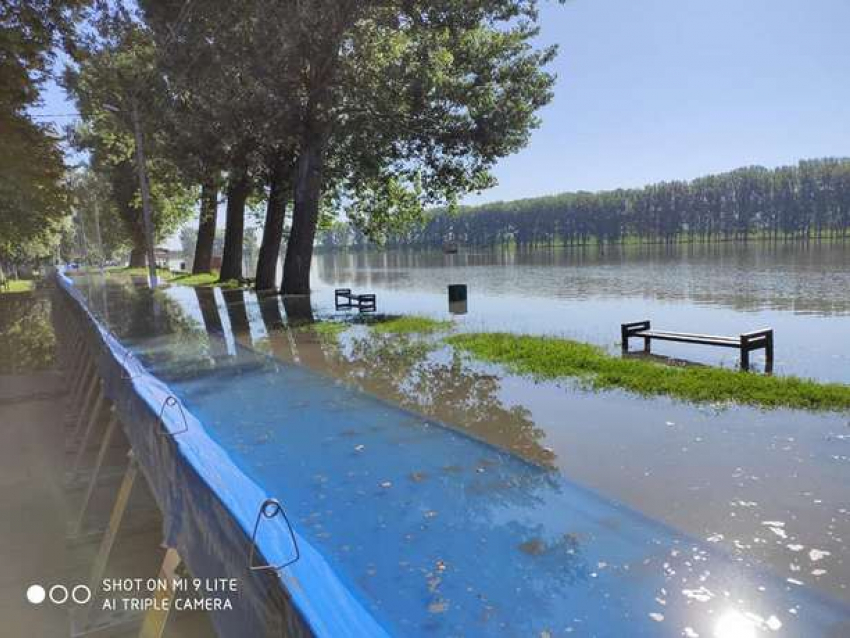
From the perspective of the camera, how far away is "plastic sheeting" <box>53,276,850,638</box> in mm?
2387

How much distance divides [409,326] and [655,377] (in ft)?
25.3

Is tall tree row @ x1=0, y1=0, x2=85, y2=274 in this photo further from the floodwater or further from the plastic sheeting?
the plastic sheeting

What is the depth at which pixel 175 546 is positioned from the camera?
10.2 feet

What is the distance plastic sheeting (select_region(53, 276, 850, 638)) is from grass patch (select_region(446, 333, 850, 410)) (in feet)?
11.6

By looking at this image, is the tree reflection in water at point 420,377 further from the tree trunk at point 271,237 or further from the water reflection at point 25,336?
the tree trunk at point 271,237

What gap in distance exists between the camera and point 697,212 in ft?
487

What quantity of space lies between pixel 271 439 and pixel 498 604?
154 inches

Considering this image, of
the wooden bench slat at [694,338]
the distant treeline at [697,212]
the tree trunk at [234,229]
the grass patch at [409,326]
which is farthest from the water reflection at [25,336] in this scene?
the distant treeline at [697,212]

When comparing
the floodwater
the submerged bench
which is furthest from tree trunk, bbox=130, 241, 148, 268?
the submerged bench

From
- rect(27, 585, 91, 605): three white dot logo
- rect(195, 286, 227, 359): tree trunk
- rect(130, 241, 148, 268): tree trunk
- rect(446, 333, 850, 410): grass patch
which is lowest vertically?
rect(27, 585, 91, 605): three white dot logo

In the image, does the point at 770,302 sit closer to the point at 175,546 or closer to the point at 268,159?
the point at 268,159

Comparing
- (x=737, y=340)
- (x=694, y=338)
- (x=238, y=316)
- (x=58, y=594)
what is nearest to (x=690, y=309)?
(x=694, y=338)

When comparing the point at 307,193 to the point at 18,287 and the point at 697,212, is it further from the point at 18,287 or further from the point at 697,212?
the point at 697,212

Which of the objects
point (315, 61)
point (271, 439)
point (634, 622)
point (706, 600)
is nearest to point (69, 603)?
point (271, 439)
